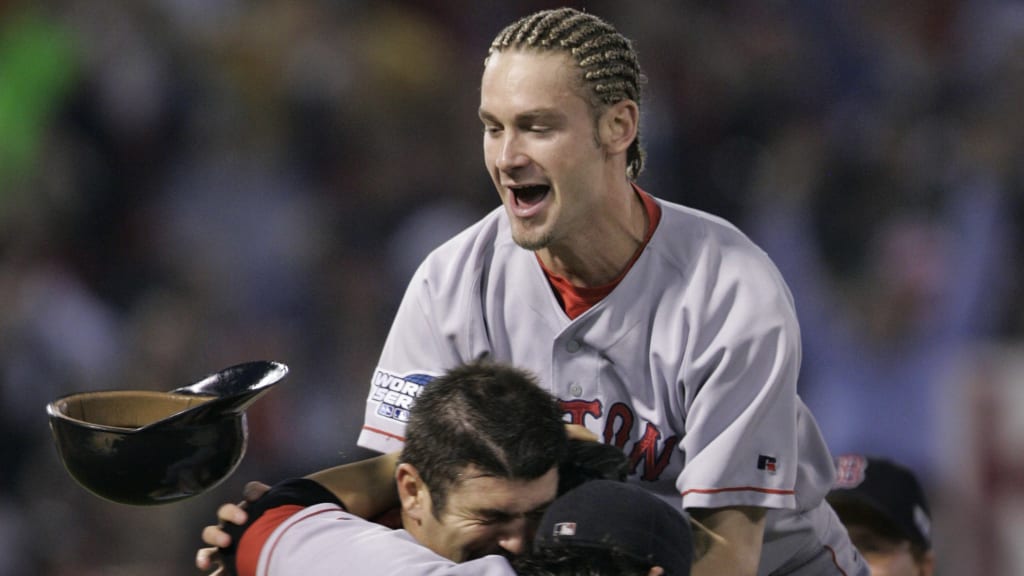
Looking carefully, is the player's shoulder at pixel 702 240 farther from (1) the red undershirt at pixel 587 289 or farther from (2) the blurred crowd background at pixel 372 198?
(2) the blurred crowd background at pixel 372 198

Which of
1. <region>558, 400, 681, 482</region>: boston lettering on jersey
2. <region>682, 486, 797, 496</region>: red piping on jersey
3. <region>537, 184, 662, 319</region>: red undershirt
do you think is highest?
<region>537, 184, 662, 319</region>: red undershirt

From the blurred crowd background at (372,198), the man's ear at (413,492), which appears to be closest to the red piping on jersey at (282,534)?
the man's ear at (413,492)

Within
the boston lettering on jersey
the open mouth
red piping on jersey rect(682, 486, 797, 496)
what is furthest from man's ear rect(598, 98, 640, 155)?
red piping on jersey rect(682, 486, 797, 496)

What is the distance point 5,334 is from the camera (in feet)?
15.6

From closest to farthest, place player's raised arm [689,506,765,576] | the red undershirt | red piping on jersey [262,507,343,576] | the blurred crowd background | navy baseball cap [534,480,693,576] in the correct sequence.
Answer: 1. navy baseball cap [534,480,693,576]
2. red piping on jersey [262,507,343,576]
3. player's raised arm [689,506,765,576]
4. the red undershirt
5. the blurred crowd background

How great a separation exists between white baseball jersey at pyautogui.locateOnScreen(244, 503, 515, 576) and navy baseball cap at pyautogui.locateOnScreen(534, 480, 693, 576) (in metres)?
0.10

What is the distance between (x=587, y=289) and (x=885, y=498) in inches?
48.3

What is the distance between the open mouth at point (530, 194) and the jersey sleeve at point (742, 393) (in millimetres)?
273

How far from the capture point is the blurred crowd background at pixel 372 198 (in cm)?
483

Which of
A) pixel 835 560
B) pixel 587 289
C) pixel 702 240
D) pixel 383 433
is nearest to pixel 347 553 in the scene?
pixel 383 433

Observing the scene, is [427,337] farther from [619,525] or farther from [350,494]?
[619,525]

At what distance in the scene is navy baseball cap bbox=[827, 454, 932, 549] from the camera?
10.8ft

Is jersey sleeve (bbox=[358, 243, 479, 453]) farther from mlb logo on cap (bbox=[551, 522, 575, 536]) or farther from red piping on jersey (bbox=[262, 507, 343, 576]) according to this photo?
mlb logo on cap (bbox=[551, 522, 575, 536])

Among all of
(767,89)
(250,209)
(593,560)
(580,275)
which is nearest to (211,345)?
(250,209)
